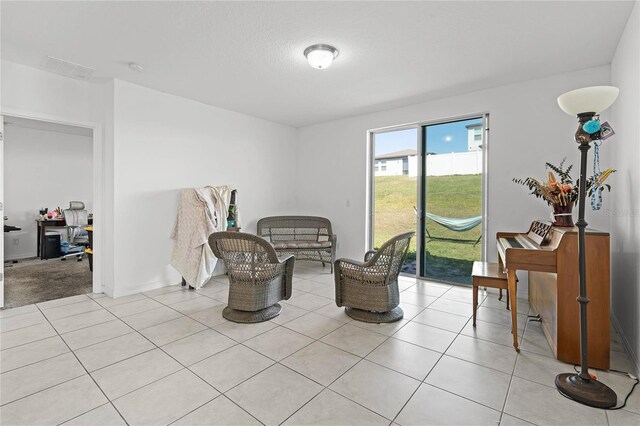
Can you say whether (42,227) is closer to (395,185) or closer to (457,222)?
(395,185)

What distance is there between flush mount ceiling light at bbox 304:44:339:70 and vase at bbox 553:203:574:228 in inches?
99.2

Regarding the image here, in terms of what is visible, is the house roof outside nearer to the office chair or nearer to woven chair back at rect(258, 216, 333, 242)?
woven chair back at rect(258, 216, 333, 242)

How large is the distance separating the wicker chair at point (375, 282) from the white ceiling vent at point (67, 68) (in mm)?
3581

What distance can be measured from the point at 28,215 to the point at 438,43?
8041mm

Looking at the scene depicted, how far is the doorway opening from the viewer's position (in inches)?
232

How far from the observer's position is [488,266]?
325 centimetres

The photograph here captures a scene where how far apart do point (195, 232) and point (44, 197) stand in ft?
16.2

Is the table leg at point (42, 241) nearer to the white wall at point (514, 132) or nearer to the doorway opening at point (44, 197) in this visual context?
the doorway opening at point (44, 197)

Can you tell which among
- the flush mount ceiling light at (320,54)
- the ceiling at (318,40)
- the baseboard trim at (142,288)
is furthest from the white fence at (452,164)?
the baseboard trim at (142,288)

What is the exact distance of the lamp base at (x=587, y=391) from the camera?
70.4 inches

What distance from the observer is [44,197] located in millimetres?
6457

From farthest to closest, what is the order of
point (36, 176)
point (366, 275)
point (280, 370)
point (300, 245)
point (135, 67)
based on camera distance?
1. point (36, 176)
2. point (300, 245)
3. point (135, 67)
4. point (366, 275)
5. point (280, 370)

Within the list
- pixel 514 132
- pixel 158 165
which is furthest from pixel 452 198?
pixel 158 165

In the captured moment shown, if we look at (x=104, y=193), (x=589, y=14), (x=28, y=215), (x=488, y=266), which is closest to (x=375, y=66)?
(x=589, y=14)
